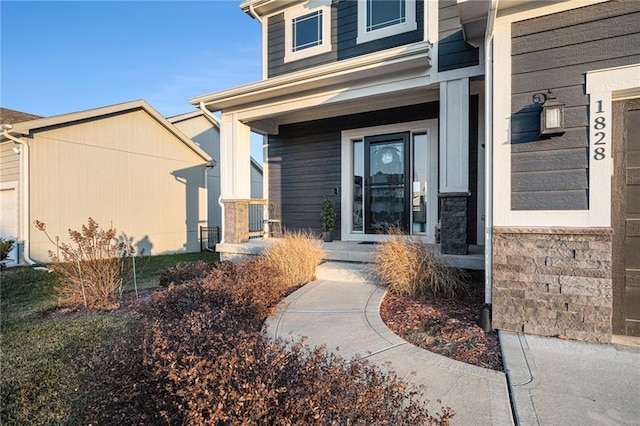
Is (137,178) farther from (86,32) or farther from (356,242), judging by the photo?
(356,242)

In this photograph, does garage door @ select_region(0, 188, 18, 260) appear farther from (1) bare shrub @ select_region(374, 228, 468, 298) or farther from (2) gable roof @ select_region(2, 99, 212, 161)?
(1) bare shrub @ select_region(374, 228, 468, 298)

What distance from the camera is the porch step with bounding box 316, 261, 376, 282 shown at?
457cm

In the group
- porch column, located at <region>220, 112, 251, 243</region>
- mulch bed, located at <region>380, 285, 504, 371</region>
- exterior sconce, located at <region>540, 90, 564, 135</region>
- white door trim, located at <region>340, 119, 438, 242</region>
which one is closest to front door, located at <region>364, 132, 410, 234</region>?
white door trim, located at <region>340, 119, 438, 242</region>

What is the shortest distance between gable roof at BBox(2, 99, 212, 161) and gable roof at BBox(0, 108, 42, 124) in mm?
980

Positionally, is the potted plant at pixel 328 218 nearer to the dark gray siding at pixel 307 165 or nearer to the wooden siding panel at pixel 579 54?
the dark gray siding at pixel 307 165

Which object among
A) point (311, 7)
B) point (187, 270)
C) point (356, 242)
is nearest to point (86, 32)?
point (311, 7)

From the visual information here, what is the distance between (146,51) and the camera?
365 inches

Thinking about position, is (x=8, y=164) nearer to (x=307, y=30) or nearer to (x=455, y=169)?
(x=307, y=30)

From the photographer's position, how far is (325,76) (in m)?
5.09

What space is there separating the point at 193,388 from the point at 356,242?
17.3 ft

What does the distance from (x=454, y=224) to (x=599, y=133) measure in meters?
1.92

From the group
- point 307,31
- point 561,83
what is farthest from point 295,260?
point 307,31

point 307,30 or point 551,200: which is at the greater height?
point 307,30

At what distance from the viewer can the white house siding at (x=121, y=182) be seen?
26.7 feet
